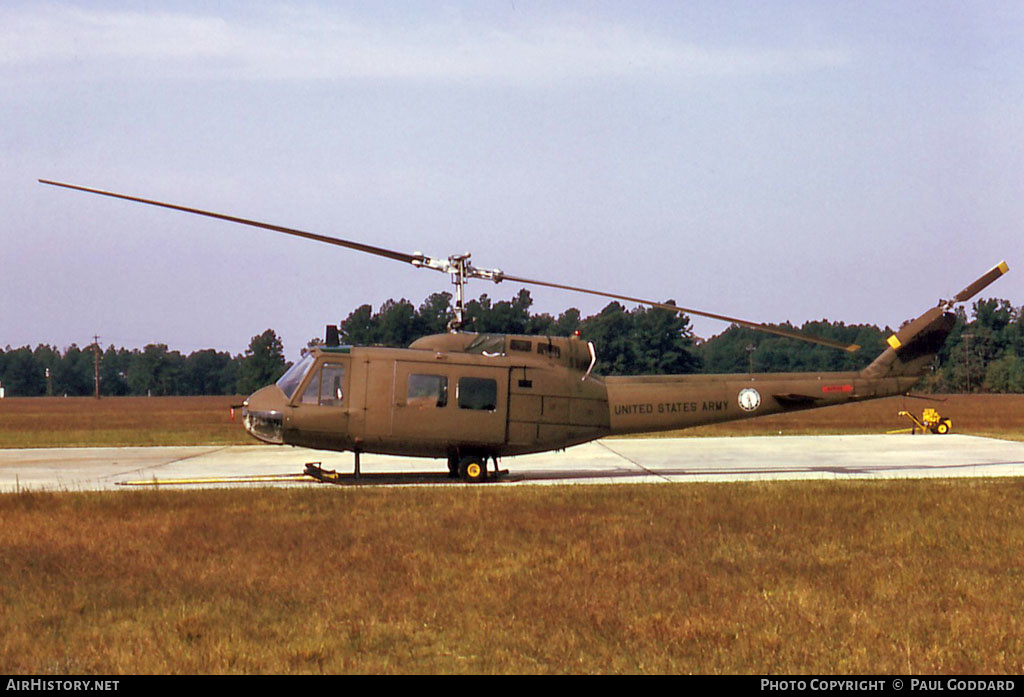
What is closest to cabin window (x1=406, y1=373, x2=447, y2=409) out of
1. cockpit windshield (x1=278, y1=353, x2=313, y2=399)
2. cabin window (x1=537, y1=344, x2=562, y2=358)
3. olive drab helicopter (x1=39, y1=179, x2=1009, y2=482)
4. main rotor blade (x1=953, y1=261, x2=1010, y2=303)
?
olive drab helicopter (x1=39, y1=179, x2=1009, y2=482)

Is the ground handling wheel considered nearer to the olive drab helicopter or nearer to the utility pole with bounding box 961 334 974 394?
the olive drab helicopter

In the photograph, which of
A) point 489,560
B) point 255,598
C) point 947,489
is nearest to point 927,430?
point 947,489

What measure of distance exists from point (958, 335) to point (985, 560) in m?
173

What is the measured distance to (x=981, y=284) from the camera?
18.9 metres

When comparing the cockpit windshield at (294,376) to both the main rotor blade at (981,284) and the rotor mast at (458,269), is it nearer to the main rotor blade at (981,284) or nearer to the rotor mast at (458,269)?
the rotor mast at (458,269)

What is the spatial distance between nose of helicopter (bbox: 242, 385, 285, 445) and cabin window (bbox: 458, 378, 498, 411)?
10.5 feet

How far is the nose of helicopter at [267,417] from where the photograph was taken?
17.7 meters

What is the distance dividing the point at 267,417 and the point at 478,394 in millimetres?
3774

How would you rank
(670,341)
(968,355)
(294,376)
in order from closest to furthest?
(294,376) < (670,341) < (968,355)

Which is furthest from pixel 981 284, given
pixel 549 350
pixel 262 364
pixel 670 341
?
pixel 262 364

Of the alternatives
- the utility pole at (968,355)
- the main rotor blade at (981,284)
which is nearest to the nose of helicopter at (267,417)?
the main rotor blade at (981,284)

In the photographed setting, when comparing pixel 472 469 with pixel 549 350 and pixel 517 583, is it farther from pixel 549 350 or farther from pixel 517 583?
pixel 517 583

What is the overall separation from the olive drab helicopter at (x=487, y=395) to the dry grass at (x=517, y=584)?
2474 millimetres

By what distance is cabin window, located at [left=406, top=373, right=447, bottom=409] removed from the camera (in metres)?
18.2
